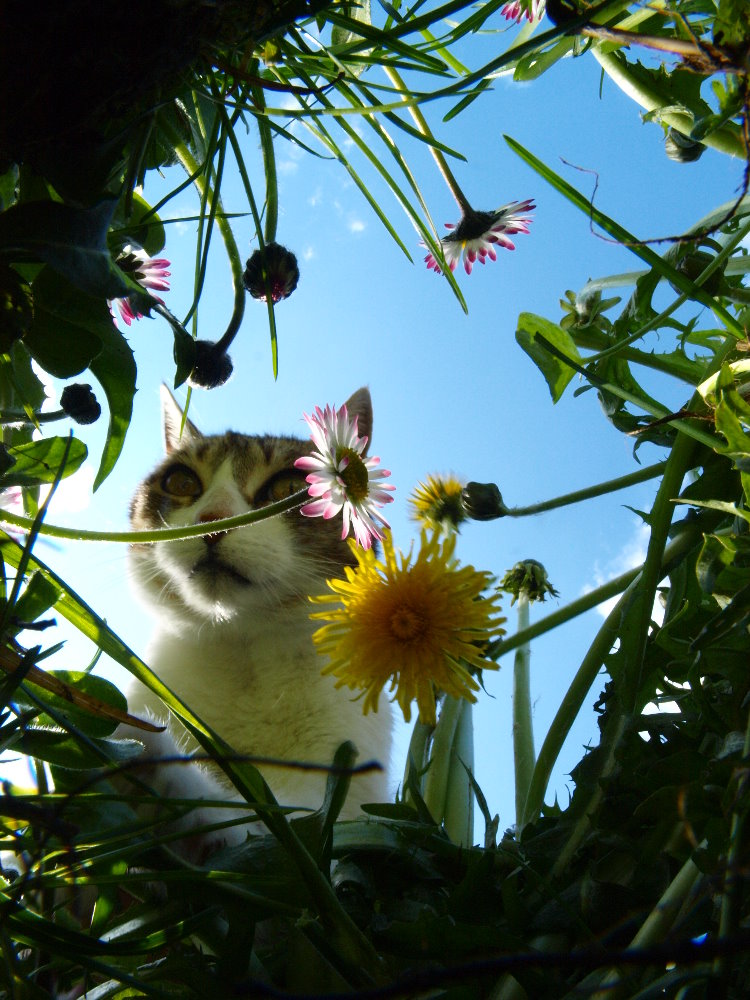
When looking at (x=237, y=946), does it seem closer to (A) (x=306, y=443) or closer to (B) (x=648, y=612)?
(B) (x=648, y=612)

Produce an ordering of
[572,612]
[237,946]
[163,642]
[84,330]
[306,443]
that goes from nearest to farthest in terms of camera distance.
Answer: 1. [237,946]
2. [84,330]
3. [572,612]
4. [163,642]
5. [306,443]

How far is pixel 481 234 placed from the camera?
0.83 m

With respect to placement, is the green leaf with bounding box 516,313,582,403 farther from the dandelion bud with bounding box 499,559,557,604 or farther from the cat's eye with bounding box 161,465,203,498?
the cat's eye with bounding box 161,465,203,498

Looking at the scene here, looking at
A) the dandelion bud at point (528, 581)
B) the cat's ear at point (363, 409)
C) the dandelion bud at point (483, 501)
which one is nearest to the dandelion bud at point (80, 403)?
the dandelion bud at point (483, 501)

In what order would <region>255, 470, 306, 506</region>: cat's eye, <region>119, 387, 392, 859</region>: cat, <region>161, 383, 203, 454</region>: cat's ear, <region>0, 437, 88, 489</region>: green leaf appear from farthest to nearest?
<region>161, 383, 203, 454</region>: cat's ear → <region>255, 470, 306, 506</region>: cat's eye → <region>119, 387, 392, 859</region>: cat → <region>0, 437, 88, 489</region>: green leaf

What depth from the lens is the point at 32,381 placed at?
2.42 feet

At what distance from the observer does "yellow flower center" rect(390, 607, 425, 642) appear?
620 millimetres

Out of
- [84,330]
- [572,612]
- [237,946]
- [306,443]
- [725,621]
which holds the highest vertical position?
[306,443]

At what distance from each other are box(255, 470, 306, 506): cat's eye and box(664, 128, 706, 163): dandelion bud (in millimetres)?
1114

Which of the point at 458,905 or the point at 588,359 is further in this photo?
the point at 588,359

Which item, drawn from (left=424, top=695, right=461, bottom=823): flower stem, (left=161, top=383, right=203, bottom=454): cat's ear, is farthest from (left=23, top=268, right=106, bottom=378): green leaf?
(left=161, top=383, right=203, bottom=454): cat's ear

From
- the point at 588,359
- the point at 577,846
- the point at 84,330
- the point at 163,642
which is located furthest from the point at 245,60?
the point at 163,642

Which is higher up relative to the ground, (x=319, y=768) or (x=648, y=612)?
(x=648, y=612)

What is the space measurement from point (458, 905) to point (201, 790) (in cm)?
35
